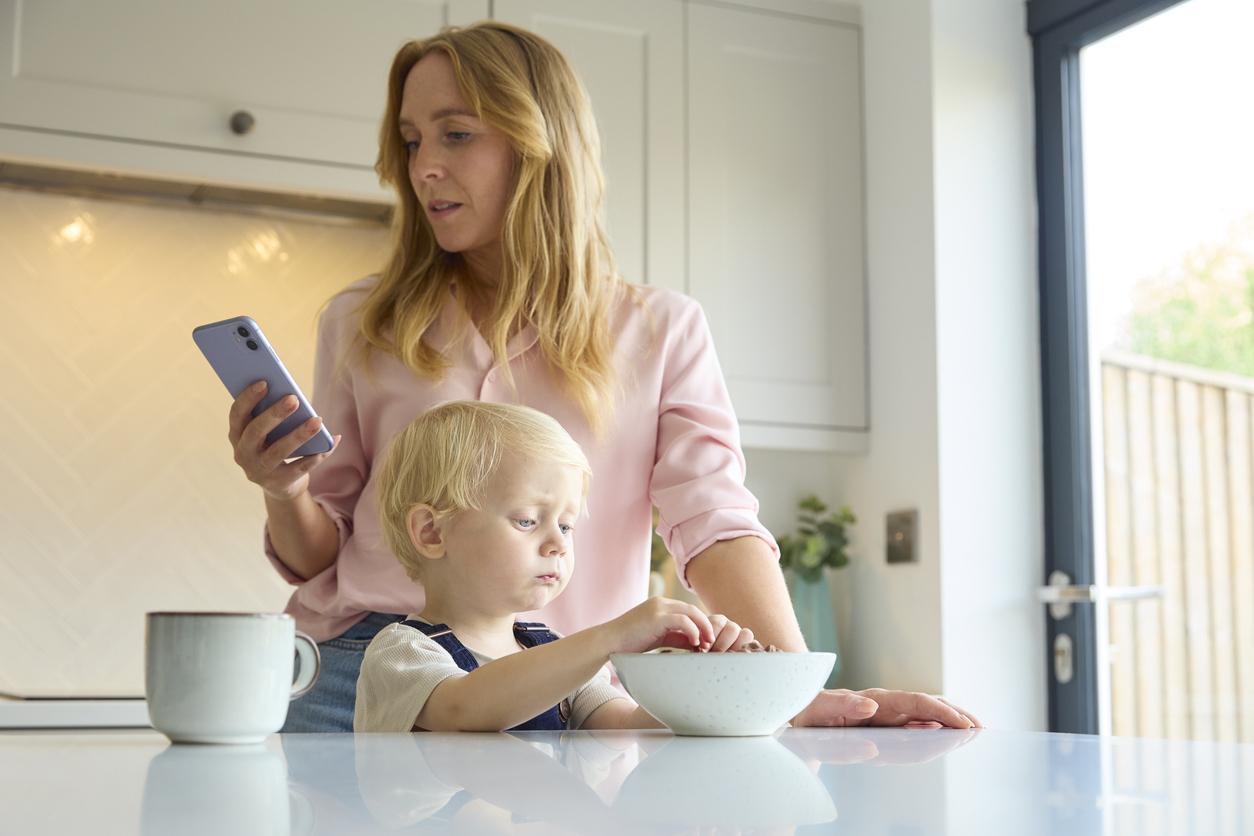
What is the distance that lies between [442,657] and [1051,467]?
6.43 ft

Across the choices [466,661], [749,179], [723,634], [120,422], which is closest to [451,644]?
[466,661]

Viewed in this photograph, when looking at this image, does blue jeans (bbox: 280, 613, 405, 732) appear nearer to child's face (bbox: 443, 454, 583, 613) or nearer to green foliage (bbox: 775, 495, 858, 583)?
child's face (bbox: 443, 454, 583, 613)

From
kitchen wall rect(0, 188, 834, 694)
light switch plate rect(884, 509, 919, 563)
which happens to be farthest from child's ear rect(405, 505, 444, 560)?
light switch plate rect(884, 509, 919, 563)

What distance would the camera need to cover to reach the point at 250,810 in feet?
1.50

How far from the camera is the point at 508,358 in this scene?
141cm

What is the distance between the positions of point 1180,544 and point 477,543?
1795 millimetres

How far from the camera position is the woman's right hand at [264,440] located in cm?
109

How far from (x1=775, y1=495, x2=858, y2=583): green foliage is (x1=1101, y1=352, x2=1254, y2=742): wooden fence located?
532 millimetres

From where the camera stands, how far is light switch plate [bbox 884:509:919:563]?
105 inches

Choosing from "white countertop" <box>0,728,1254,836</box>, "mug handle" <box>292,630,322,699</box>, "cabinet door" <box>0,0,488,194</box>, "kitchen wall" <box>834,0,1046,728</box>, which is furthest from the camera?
"kitchen wall" <box>834,0,1046,728</box>

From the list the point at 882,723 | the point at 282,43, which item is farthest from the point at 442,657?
the point at 282,43

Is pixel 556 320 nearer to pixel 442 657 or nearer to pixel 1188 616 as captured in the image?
pixel 442 657

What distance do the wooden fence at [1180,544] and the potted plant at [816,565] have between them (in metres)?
0.54

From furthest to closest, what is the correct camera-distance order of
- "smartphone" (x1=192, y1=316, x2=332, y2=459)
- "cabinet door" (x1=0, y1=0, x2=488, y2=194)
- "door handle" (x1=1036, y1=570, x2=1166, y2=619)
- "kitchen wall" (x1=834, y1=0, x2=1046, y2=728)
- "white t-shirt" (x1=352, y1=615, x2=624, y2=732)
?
"kitchen wall" (x1=834, y1=0, x2=1046, y2=728)
"door handle" (x1=1036, y1=570, x2=1166, y2=619)
"cabinet door" (x1=0, y1=0, x2=488, y2=194)
"smartphone" (x1=192, y1=316, x2=332, y2=459)
"white t-shirt" (x1=352, y1=615, x2=624, y2=732)
